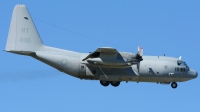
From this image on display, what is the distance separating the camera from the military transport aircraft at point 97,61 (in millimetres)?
77125

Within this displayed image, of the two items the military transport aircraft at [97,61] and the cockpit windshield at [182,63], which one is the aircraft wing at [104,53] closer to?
the military transport aircraft at [97,61]

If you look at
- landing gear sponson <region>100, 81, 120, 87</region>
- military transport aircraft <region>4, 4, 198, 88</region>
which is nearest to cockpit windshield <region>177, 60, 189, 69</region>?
military transport aircraft <region>4, 4, 198, 88</region>

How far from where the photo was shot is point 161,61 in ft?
259

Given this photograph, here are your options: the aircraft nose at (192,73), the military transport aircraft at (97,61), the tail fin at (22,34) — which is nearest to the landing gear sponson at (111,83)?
the military transport aircraft at (97,61)

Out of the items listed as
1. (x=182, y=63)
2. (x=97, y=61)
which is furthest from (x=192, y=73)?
(x=97, y=61)

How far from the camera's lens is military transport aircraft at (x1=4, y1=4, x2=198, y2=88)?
77125 mm

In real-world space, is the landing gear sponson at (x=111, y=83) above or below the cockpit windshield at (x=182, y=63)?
below

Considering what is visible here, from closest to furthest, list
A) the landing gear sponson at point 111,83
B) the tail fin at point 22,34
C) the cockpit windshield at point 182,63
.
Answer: the tail fin at point 22,34 → the landing gear sponson at point 111,83 → the cockpit windshield at point 182,63

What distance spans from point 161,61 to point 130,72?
A: 2.92 meters

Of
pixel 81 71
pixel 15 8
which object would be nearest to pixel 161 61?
pixel 81 71

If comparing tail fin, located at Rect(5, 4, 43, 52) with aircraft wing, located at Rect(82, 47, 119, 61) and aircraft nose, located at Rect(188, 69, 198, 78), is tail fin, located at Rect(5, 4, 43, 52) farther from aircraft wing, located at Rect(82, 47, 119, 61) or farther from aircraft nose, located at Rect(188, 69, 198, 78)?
aircraft nose, located at Rect(188, 69, 198, 78)

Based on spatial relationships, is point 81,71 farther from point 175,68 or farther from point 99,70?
point 175,68

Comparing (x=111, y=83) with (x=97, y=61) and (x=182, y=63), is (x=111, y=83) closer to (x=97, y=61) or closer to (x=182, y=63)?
(x=97, y=61)

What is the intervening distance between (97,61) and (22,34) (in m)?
7.11
